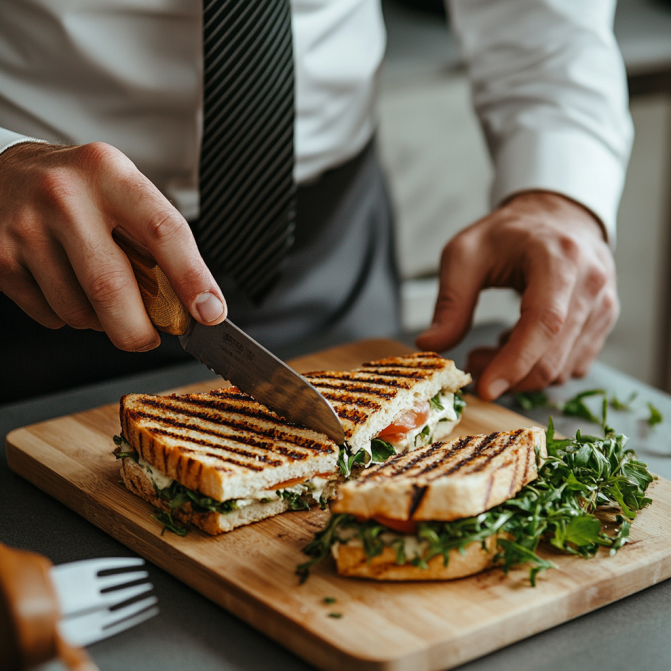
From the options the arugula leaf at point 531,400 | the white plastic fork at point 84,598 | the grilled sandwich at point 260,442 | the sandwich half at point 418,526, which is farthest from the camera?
the arugula leaf at point 531,400

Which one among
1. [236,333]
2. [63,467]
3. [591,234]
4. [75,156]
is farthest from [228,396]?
[591,234]

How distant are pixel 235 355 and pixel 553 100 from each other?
1.61m

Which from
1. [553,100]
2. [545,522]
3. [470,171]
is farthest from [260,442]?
[470,171]

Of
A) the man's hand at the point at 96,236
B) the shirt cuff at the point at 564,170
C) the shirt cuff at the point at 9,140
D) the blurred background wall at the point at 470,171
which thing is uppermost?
the shirt cuff at the point at 9,140

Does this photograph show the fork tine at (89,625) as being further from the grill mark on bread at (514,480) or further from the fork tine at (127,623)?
the grill mark on bread at (514,480)

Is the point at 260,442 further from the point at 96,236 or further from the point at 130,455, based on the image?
the point at 96,236

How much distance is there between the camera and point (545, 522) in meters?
1.51

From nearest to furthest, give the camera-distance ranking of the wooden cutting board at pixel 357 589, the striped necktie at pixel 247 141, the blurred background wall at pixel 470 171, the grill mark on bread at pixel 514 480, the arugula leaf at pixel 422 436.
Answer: the wooden cutting board at pixel 357 589 < the grill mark on bread at pixel 514 480 < the arugula leaf at pixel 422 436 < the striped necktie at pixel 247 141 < the blurred background wall at pixel 470 171

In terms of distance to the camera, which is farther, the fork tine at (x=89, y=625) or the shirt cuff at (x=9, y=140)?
the shirt cuff at (x=9, y=140)

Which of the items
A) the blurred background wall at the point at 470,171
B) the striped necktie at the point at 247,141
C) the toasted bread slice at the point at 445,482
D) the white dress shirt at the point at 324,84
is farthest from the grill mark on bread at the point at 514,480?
the blurred background wall at the point at 470,171

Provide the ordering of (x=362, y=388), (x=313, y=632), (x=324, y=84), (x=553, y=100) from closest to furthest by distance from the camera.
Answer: (x=313, y=632) → (x=362, y=388) → (x=324, y=84) → (x=553, y=100)

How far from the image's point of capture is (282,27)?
221 centimetres

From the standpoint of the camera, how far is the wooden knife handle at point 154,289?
1.67m

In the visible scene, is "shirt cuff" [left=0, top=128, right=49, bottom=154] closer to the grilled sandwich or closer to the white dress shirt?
the white dress shirt
